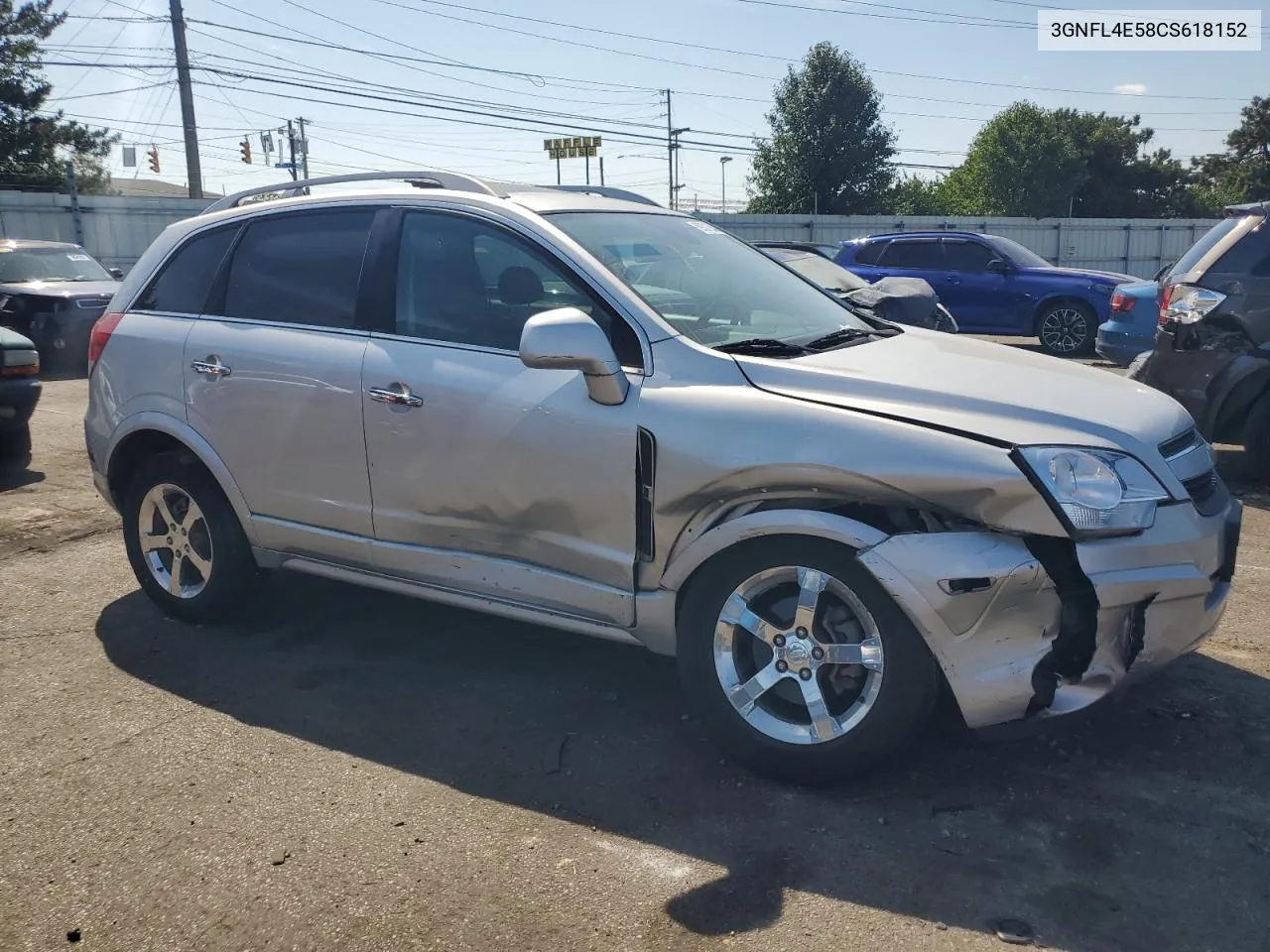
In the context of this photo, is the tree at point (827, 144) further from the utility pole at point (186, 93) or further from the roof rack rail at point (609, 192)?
the roof rack rail at point (609, 192)

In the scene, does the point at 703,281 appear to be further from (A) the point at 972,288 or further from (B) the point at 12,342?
(A) the point at 972,288

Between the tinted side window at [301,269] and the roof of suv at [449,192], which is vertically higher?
the roof of suv at [449,192]

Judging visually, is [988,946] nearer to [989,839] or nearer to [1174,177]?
[989,839]

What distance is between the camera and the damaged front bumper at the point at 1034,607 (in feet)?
9.57

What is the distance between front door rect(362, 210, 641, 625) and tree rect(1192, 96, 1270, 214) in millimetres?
62801

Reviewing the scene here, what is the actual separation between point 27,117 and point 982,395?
40530 mm

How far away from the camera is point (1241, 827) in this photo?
9.77ft

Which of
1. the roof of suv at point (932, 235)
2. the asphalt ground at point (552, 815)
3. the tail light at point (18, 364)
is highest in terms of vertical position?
the roof of suv at point (932, 235)

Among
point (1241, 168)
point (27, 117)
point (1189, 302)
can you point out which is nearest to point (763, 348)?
point (1189, 302)

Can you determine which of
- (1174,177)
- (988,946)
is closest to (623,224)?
(988,946)

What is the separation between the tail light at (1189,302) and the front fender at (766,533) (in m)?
4.48

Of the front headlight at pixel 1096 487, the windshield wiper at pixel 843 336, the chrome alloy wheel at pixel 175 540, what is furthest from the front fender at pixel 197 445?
the front headlight at pixel 1096 487

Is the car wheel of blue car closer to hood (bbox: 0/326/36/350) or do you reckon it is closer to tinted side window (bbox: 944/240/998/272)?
tinted side window (bbox: 944/240/998/272)

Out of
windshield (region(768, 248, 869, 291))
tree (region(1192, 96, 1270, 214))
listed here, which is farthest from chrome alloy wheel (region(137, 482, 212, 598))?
tree (region(1192, 96, 1270, 214))
